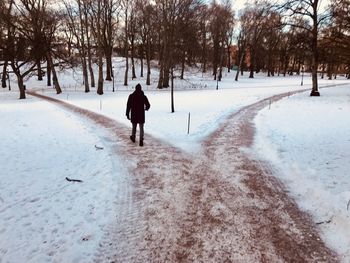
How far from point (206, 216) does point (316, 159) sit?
5.26m

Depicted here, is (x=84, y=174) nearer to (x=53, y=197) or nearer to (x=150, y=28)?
(x=53, y=197)

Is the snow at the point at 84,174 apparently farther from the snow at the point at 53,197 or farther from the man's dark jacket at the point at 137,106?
the man's dark jacket at the point at 137,106

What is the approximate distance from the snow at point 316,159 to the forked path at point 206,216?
1.22ft

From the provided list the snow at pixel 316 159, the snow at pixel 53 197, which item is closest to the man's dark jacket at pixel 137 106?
the snow at pixel 53 197

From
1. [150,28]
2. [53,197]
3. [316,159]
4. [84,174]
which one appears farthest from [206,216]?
[150,28]

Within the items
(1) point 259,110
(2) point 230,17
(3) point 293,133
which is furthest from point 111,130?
(2) point 230,17

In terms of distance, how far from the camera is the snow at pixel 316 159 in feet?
20.3

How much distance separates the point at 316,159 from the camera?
9.96m

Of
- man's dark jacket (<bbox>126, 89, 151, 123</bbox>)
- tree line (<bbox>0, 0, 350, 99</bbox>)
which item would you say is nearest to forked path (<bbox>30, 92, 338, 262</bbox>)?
man's dark jacket (<bbox>126, 89, 151, 123</bbox>)

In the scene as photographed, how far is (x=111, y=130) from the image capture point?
14734 millimetres

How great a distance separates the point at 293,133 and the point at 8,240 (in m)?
11.7

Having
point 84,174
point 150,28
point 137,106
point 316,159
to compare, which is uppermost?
point 150,28

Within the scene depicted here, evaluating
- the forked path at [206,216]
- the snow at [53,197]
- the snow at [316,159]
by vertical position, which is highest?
the snow at [316,159]

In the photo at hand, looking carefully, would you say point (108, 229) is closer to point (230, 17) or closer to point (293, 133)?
point (293, 133)
